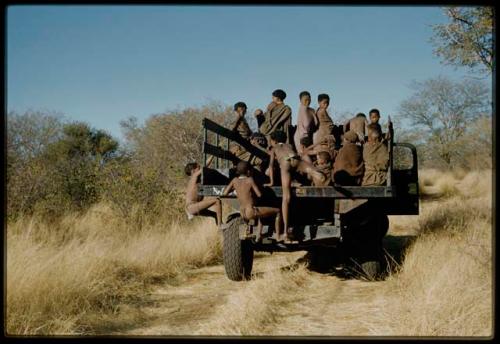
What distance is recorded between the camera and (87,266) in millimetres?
6383

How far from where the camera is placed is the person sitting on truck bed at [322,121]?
27.6 ft

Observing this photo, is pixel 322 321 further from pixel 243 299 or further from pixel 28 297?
pixel 28 297

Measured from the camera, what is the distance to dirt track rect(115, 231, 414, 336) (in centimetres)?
484

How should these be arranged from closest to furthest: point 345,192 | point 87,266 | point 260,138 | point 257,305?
point 257,305, point 345,192, point 87,266, point 260,138

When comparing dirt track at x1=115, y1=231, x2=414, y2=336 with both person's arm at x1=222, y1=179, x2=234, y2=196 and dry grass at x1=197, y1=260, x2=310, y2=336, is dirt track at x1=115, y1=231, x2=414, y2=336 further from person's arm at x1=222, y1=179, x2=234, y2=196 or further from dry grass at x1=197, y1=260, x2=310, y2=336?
person's arm at x1=222, y1=179, x2=234, y2=196

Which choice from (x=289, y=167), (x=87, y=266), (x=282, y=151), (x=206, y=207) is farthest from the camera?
(x=206, y=207)

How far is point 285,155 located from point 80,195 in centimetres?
712

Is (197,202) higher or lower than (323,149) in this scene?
lower

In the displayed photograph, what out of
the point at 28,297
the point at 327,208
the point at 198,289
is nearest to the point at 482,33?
the point at 327,208

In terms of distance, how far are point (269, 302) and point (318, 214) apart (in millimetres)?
1595

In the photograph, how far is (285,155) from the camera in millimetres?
6379

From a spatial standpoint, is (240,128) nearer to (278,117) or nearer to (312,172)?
(278,117)

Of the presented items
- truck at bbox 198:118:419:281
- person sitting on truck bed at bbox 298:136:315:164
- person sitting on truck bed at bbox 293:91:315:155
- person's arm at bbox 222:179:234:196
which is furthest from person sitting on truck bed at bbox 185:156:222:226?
person sitting on truck bed at bbox 293:91:315:155

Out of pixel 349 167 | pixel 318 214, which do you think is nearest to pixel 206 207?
pixel 318 214
